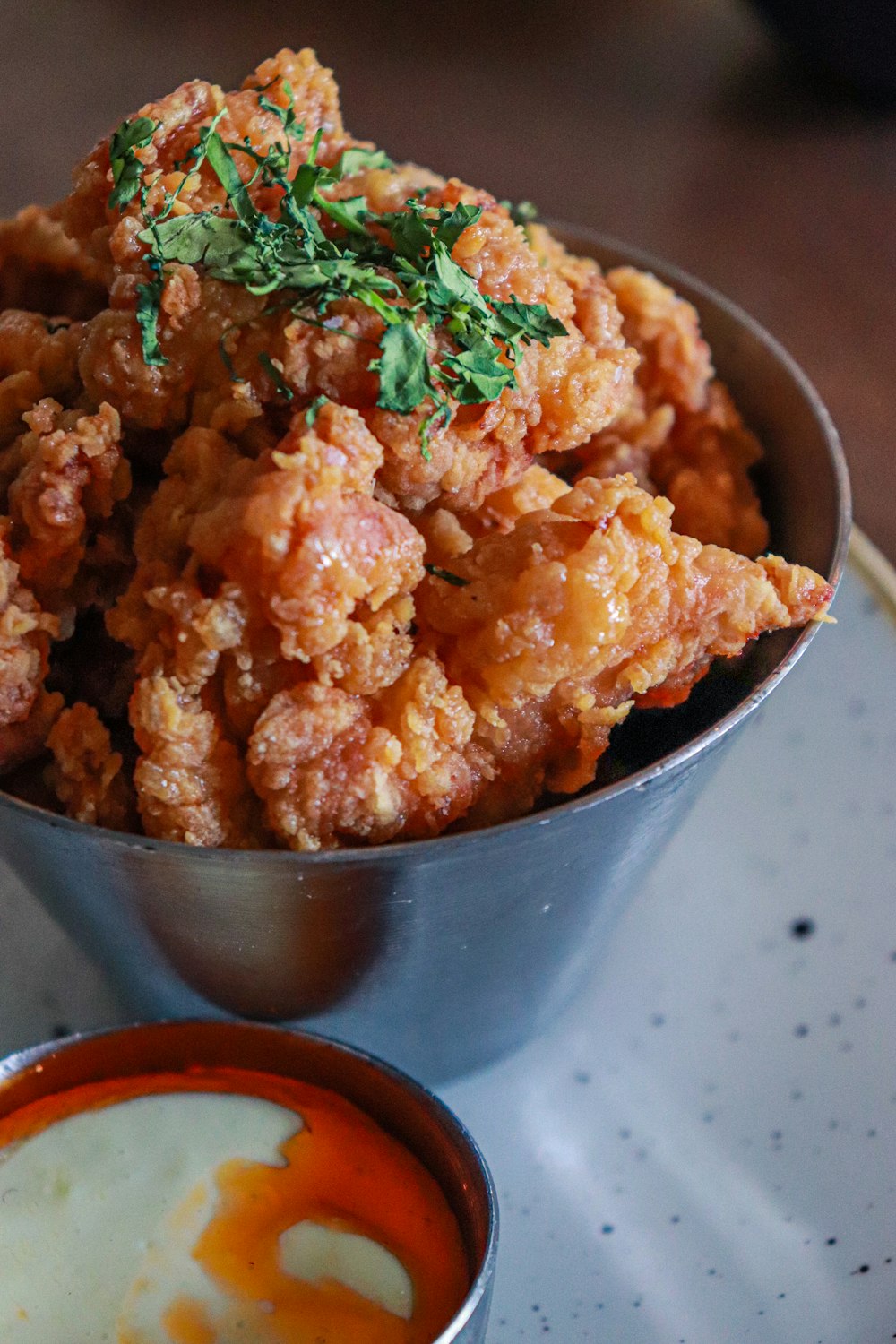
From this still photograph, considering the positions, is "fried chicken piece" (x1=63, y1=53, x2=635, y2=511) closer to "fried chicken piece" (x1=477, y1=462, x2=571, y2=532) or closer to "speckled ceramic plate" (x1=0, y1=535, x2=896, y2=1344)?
"fried chicken piece" (x1=477, y1=462, x2=571, y2=532)

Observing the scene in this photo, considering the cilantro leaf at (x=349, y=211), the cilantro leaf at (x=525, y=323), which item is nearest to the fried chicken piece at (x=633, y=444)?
the cilantro leaf at (x=525, y=323)

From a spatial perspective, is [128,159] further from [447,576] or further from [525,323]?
[447,576]

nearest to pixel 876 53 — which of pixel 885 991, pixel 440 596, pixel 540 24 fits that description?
pixel 540 24

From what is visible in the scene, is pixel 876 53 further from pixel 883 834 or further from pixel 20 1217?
pixel 20 1217

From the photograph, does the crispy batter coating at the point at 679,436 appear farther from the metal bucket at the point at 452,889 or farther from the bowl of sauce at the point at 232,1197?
the bowl of sauce at the point at 232,1197

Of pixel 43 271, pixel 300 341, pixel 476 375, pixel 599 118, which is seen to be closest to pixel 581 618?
pixel 476 375
